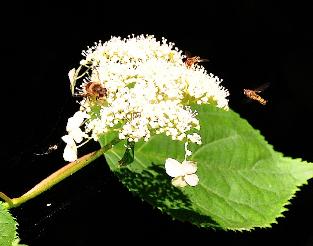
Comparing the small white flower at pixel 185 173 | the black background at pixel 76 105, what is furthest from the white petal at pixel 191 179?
the black background at pixel 76 105

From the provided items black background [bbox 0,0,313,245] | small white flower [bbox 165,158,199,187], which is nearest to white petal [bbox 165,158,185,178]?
small white flower [bbox 165,158,199,187]

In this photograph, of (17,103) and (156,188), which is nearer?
(156,188)

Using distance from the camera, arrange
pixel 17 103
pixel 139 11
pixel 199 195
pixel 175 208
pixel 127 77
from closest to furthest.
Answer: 1. pixel 127 77
2. pixel 175 208
3. pixel 199 195
4. pixel 17 103
5. pixel 139 11

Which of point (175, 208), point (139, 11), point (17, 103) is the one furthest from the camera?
point (139, 11)

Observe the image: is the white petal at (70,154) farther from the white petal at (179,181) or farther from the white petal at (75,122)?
the white petal at (179,181)

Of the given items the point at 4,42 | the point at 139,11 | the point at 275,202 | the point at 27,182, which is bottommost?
the point at 275,202

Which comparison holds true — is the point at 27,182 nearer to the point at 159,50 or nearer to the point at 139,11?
the point at 159,50

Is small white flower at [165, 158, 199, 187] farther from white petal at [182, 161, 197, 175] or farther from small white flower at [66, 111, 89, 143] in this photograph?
small white flower at [66, 111, 89, 143]

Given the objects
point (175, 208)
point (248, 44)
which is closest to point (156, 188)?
point (175, 208)
